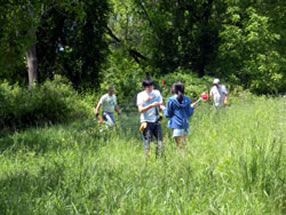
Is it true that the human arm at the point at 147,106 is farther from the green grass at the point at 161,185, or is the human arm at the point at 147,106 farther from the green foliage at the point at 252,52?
the green foliage at the point at 252,52

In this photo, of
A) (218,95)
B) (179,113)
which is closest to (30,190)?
(179,113)

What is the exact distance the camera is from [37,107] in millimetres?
14273

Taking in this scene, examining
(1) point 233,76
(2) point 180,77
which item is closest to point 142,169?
(2) point 180,77

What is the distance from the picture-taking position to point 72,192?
12.9 ft

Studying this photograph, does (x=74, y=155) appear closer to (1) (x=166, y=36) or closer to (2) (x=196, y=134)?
(2) (x=196, y=134)

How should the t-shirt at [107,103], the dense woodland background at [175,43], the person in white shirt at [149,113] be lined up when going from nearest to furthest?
the person in white shirt at [149,113] → the t-shirt at [107,103] → the dense woodland background at [175,43]

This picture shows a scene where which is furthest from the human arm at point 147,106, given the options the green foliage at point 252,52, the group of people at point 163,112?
A: the green foliage at point 252,52

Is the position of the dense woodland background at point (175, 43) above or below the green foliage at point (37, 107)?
above

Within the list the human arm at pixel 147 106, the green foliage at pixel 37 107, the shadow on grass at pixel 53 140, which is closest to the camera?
the human arm at pixel 147 106

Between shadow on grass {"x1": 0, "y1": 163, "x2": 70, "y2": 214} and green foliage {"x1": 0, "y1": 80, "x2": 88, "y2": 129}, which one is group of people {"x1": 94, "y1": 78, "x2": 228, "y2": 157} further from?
green foliage {"x1": 0, "y1": 80, "x2": 88, "y2": 129}

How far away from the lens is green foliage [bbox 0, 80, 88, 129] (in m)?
13.7

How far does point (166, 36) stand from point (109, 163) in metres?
19.3

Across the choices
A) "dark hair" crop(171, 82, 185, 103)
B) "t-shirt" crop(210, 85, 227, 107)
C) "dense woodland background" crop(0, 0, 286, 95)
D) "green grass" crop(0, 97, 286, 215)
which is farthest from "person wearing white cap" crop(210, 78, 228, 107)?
"dense woodland background" crop(0, 0, 286, 95)

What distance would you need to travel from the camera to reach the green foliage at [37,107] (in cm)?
1366
